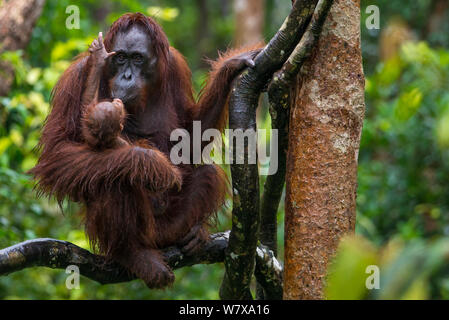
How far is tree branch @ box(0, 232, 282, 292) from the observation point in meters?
2.45

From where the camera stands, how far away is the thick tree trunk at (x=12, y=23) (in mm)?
4664

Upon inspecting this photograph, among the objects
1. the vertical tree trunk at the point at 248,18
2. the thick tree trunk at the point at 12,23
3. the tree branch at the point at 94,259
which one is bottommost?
the tree branch at the point at 94,259

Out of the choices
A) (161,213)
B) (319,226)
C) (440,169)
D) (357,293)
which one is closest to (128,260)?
(161,213)

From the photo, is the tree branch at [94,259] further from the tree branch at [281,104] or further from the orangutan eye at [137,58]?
the orangutan eye at [137,58]

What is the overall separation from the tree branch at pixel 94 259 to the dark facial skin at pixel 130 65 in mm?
932

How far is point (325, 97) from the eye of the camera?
2510 mm

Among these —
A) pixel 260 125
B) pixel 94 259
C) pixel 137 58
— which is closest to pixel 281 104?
pixel 137 58

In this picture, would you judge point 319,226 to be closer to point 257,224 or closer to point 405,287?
point 257,224

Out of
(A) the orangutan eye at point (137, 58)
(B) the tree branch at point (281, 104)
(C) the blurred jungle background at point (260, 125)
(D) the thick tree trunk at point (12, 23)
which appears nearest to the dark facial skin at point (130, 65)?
(A) the orangutan eye at point (137, 58)

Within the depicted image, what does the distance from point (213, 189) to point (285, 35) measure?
3.89 feet

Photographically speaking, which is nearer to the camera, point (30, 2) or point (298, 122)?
point (298, 122)

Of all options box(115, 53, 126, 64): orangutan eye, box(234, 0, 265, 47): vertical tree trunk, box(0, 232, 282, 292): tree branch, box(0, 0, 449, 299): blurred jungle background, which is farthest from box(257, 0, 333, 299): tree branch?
box(234, 0, 265, 47): vertical tree trunk

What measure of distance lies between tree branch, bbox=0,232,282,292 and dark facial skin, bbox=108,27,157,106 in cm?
93

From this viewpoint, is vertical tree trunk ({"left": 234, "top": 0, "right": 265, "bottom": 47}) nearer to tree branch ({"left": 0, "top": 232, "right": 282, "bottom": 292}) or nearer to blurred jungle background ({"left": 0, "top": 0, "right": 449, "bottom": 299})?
blurred jungle background ({"left": 0, "top": 0, "right": 449, "bottom": 299})
